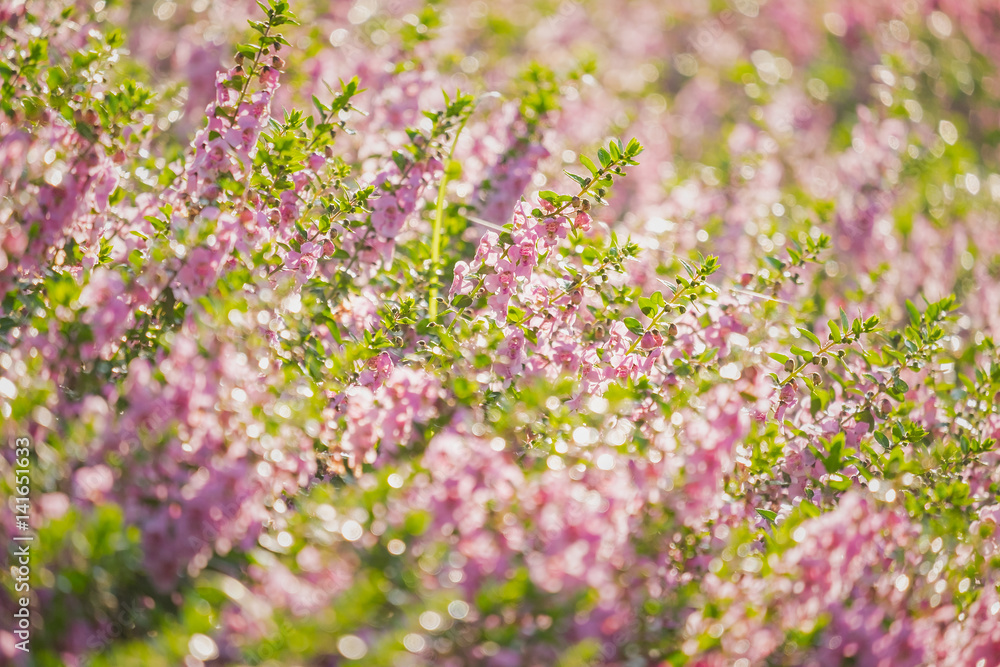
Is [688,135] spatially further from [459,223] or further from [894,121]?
[459,223]

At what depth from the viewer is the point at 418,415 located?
241cm

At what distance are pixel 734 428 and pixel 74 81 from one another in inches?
99.9

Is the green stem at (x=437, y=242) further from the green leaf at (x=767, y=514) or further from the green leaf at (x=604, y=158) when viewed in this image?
the green leaf at (x=767, y=514)

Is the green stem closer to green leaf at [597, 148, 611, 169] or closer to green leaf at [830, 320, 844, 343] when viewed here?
green leaf at [597, 148, 611, 169]

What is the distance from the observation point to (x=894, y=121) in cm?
589

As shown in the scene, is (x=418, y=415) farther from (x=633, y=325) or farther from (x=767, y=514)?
(x=767, y=514)

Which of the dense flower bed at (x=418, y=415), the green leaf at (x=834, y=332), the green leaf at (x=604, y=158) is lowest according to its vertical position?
the dense flower bed at (x=418, y=415)

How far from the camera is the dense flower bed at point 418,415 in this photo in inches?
73.9

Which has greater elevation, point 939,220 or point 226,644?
point 939,220

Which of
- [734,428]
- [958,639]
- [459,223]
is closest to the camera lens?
[734,428]

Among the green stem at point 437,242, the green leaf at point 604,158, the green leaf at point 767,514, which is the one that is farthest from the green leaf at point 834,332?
the green stem at point 437,242

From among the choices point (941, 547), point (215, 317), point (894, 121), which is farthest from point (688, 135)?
point (215, 317)

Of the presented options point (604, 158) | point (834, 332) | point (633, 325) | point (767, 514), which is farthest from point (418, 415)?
point (834, 332)

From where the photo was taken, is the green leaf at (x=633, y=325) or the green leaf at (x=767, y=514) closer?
the green leaf at (x=767, y=514)
